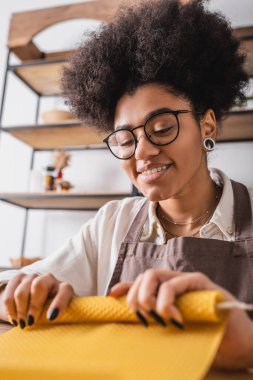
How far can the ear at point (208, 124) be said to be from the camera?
112cm

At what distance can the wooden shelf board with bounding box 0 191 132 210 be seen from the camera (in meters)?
2.23

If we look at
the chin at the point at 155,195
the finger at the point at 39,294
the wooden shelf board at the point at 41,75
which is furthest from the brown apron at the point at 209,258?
the wooden shelf board at the point at 41,75

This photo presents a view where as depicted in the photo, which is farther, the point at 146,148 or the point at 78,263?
the point at 78,263

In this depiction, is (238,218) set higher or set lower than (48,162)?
lower

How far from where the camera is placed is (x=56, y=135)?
8.36 feet

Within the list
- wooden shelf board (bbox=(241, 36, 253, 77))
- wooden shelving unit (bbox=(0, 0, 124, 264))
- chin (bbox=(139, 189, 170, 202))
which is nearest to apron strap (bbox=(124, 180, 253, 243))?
chin (bbox=(139, 189, 170, 202))

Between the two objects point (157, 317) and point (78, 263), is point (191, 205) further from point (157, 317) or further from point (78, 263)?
point (157, 317)

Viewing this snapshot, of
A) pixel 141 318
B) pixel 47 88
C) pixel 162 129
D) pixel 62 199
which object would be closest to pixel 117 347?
pixel 141 318

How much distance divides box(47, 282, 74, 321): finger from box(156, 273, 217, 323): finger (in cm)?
20

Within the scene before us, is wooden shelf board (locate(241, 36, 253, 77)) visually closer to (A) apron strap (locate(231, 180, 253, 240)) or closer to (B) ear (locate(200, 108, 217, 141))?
(B) ear (locate(200, 108, 217, 141))

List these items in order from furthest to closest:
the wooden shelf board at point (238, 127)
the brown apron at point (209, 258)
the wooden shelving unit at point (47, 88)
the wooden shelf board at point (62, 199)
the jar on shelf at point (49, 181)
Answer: the jar on shelf at point (49, 181) → the wooden shelving unit at point (47, 88) → the wooden shelf board at point (62, 199) → the wooden shelf board at point (238, 127) → the brown apron at point (209, 258)

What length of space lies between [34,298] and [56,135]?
192cm

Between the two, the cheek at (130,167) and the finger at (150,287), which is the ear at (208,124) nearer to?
the cheek at (130,167)

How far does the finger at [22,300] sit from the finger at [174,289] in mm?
279
